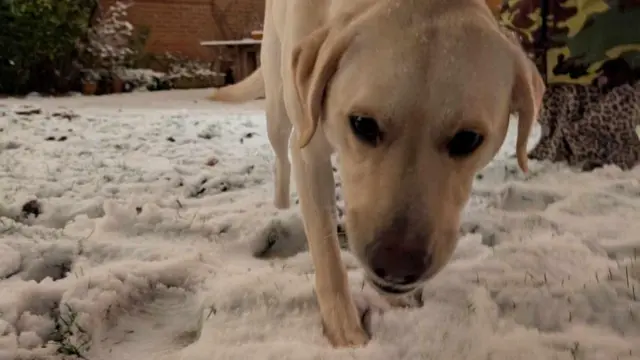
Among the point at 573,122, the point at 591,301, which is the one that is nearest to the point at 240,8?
the point at 573,122

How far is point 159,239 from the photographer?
7.72 ft

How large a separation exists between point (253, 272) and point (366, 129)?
713 millimetres

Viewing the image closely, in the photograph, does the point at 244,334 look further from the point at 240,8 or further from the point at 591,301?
the point at 240,8

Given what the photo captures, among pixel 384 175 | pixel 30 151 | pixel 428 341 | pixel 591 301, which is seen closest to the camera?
pixel 384 175

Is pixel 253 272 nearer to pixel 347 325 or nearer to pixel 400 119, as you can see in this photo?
pixel 347 325

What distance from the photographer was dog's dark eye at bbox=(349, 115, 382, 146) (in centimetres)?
143

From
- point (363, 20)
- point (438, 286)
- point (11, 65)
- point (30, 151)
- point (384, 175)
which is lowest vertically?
point (11, 65)

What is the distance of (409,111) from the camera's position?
1356 millimetres

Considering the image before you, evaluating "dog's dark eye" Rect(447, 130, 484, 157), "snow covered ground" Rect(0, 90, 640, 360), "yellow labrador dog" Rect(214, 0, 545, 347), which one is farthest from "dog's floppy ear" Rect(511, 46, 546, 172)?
"snow covered ground" Rect(0, 90, 640, 360)

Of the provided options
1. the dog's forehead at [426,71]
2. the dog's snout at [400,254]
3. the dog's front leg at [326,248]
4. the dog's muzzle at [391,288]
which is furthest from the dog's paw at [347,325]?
the dog's forehead at [426,71]

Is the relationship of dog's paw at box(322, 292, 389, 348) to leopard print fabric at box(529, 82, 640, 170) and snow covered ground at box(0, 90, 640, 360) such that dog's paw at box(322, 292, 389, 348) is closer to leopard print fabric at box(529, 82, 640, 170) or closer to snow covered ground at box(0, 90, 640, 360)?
snow covered ground at box(0, 90, 640, 360)

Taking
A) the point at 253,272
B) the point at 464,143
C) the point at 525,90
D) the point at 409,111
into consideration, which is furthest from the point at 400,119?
the point at 253,272

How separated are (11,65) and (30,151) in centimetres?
Answer: 544

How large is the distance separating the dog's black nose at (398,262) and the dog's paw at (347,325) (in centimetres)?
33
